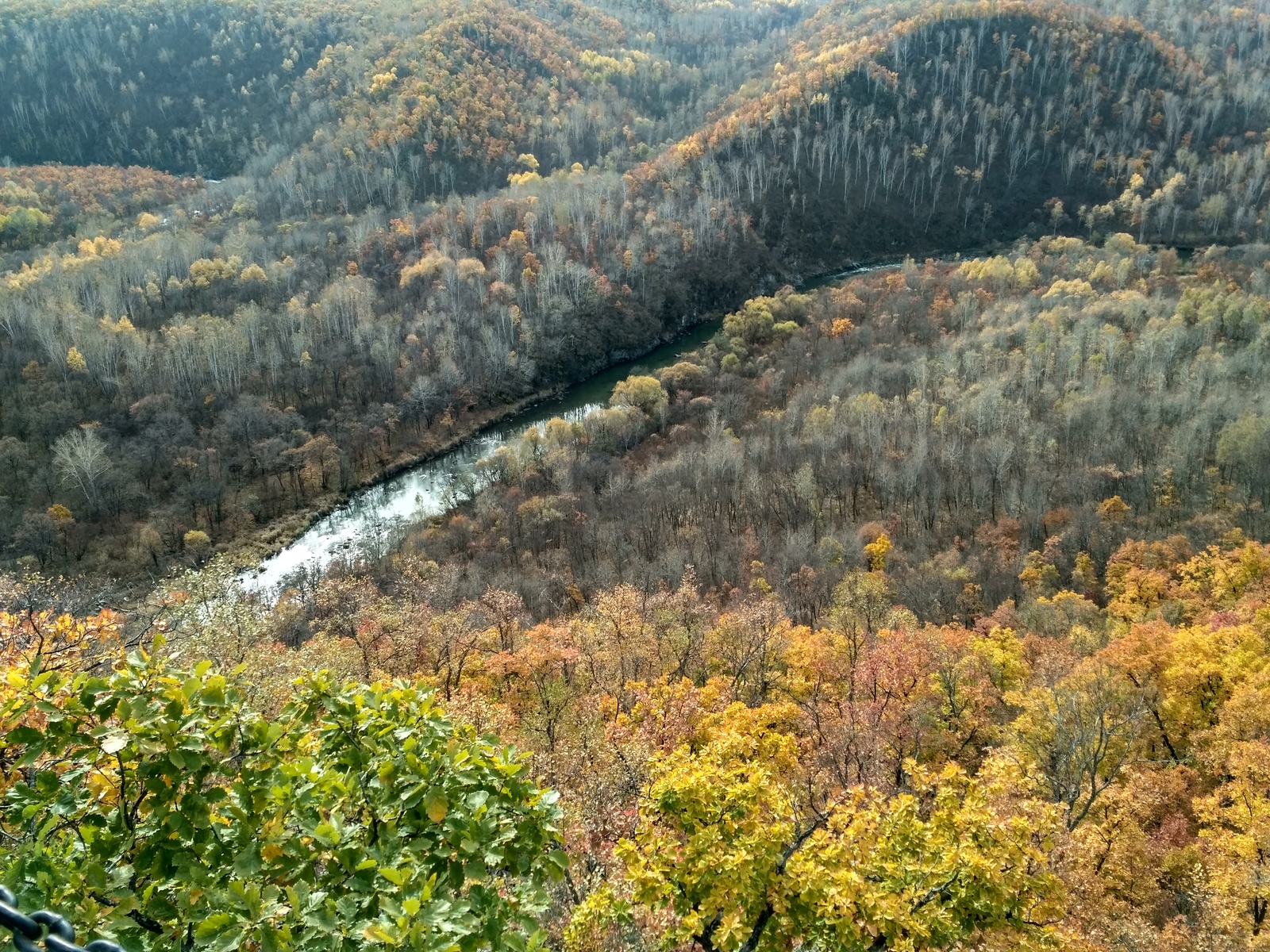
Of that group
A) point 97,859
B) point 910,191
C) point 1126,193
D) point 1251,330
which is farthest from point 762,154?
point 97,859

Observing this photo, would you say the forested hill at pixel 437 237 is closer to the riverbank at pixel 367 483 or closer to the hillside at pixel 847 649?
the riverbank at pixel 367 483

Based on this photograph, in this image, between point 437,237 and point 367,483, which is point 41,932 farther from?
point 437,237

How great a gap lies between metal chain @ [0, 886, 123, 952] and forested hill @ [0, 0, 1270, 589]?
272 feet

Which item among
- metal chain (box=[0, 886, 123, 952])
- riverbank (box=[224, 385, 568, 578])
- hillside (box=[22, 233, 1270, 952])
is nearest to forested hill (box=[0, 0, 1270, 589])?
riverbank (box=[224, 385, 568, 578])

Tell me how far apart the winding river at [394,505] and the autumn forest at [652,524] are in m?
0.72

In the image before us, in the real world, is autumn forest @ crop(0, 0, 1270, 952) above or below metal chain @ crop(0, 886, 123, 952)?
below

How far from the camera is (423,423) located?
10088 centimetres

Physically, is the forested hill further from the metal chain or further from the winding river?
the metal chain

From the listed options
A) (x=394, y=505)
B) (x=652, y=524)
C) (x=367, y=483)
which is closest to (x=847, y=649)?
(x=652, y=524)

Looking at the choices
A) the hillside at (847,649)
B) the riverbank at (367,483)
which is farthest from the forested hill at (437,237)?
the hillside at (847,649)

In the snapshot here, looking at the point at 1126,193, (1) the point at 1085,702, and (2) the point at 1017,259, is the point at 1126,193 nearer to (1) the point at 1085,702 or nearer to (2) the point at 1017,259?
(2) the point at 1017,259

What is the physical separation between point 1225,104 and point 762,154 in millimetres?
125441

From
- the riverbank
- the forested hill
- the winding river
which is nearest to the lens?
the winding river

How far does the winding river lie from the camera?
75500 mm
